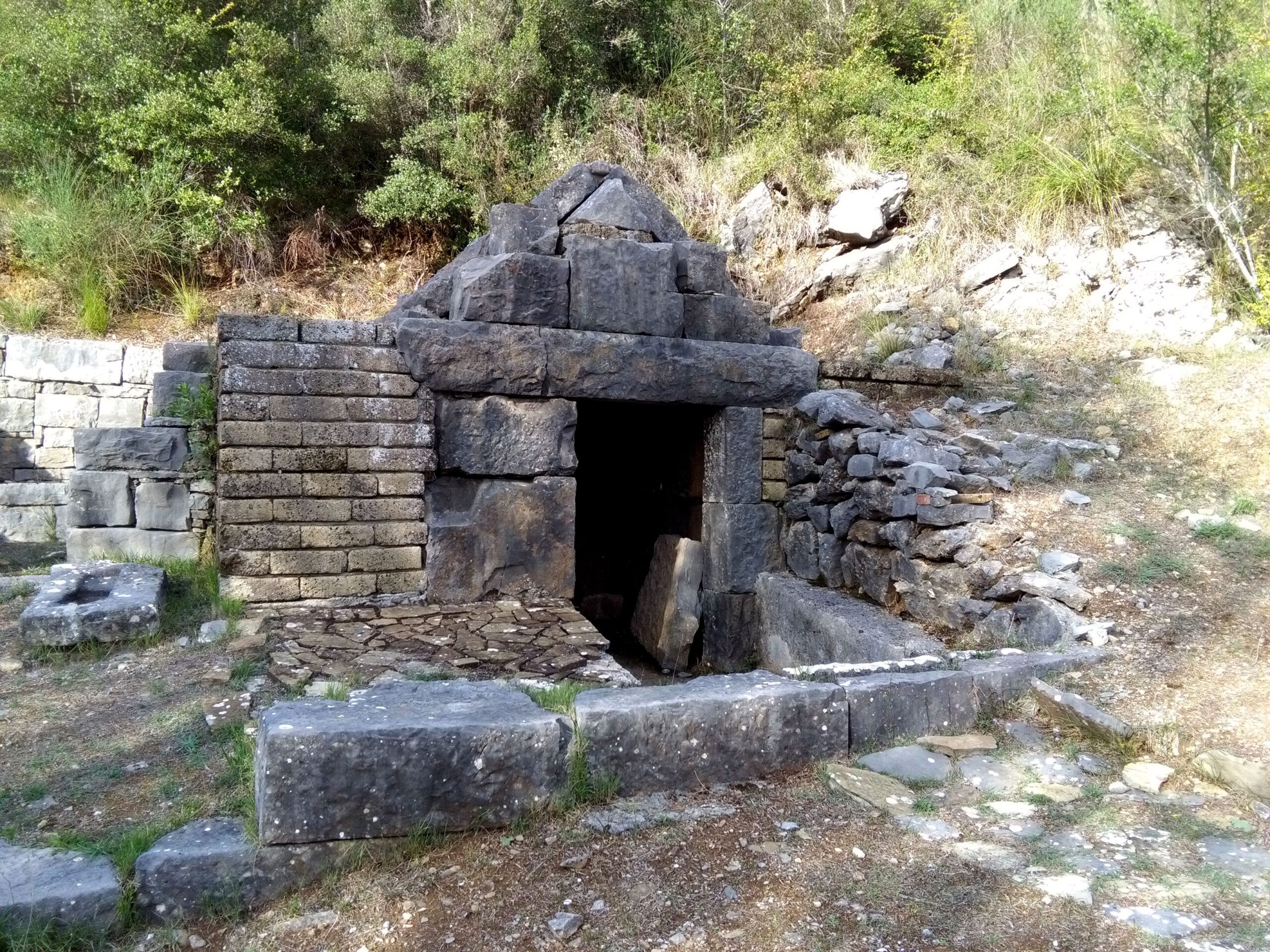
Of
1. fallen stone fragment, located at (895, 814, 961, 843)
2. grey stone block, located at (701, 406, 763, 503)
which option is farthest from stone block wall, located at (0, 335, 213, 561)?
fallen stone fragment, located at (895, 814, 961, 843)

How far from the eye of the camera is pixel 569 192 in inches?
233

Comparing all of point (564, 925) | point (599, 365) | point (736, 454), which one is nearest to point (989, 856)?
point (564, 925)

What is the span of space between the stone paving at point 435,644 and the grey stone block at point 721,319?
225cm

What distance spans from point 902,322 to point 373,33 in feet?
28.1

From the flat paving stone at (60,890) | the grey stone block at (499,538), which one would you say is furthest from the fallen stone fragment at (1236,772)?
the grey stone block at (499,538)

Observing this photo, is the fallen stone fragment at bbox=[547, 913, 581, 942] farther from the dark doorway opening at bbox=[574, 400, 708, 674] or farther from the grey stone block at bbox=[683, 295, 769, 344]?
the dark doorway opening at bbox=[574, 400, 708, 674]

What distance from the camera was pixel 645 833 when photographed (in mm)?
2574

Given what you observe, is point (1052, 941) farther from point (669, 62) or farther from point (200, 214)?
point (669, 62)

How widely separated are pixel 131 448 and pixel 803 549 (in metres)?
4.59

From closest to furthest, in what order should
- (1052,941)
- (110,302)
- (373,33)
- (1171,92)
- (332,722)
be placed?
(1052,941), (332,722), (1171,92), (110,302), (373,33)

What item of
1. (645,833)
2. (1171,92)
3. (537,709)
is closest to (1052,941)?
(645,833)

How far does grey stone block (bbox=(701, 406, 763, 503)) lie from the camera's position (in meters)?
6.40

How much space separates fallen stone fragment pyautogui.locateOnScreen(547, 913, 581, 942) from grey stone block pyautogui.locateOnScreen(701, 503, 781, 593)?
4.42 metres

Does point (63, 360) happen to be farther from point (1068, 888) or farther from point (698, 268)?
point (1068, 888)
